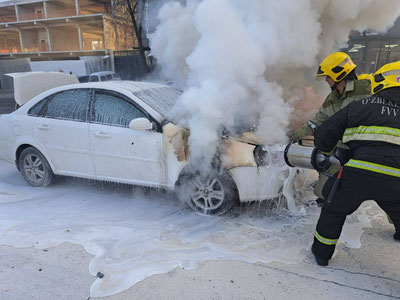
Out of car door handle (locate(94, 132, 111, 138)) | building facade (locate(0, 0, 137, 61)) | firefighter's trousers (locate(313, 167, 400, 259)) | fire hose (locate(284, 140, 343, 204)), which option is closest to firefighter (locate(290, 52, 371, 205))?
fire hose (locate(284, 140, 343, 204))

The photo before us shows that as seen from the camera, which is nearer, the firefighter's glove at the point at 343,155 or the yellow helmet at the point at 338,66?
the firefighter's glove at the point at 343,155

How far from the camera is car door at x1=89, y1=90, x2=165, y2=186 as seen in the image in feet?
11.3

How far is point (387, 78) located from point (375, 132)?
0.39m

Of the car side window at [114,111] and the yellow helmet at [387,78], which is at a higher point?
the yellow helmet at [387,78]

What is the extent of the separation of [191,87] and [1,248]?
2403 mm

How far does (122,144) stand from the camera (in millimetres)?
3541

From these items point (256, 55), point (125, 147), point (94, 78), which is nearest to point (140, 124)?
point (125, 147)

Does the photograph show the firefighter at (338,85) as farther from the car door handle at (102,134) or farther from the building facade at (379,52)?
the building facade at (379,52)

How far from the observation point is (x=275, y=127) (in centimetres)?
311

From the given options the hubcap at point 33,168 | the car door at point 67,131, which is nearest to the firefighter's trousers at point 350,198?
the car door at point 67,131

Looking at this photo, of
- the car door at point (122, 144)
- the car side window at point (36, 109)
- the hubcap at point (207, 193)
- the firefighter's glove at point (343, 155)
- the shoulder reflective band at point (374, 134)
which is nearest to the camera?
the shoulder reflective band at point (374, 134)

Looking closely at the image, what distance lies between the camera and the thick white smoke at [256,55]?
2.91 metres

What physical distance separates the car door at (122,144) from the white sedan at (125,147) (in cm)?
1

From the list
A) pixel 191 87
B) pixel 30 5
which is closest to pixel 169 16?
pixel 191 87
